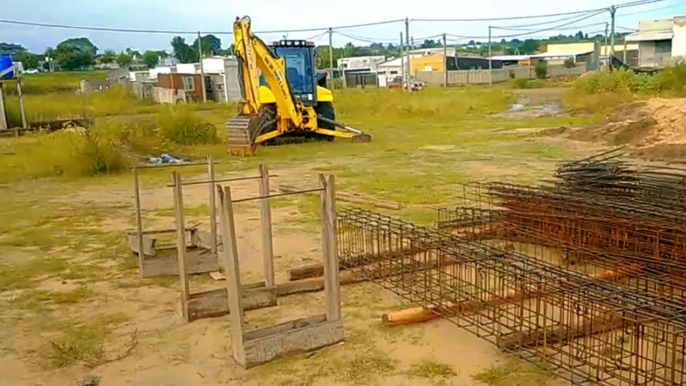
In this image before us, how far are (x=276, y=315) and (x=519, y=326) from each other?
175 centimetres

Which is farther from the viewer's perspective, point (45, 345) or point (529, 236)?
point (529, 236)

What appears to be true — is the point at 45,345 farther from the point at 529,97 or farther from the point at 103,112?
the point at 529,97

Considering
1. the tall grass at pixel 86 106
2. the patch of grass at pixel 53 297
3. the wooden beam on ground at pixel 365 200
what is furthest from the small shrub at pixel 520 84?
the patch of grass at pixel 53 297

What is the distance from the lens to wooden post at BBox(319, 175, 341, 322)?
428 centimetres

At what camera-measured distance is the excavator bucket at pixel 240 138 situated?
14.1m

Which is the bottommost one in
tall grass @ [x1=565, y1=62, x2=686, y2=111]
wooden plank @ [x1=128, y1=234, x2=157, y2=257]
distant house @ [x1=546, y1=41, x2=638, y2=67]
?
wooden plank @ [x1=128, y1=234, x2=157, y2=257]

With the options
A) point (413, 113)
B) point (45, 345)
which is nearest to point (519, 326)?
point (45, 345)

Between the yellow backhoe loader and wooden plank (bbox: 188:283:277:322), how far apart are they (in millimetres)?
9095

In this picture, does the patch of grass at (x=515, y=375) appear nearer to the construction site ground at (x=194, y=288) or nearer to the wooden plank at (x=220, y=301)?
the construction site ground at (x=194, y=288)

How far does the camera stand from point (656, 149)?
12141mm

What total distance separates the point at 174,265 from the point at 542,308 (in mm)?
3208

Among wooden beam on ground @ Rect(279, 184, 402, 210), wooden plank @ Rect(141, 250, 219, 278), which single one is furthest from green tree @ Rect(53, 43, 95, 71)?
wooden plank @ Rect(141, 250, 219, 278)

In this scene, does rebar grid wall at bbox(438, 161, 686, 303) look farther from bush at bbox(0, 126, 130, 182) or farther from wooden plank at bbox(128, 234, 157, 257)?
bush at bbox(0, 126, 130, 182)

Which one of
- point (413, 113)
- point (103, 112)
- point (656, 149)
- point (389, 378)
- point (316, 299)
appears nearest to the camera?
point (389, 378)
